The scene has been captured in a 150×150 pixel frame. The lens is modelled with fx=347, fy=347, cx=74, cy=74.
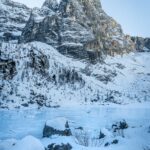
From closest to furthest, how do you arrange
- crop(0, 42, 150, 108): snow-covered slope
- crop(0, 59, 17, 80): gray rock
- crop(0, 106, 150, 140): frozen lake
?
crop(0, 106, 150, 140): frozen lake → crop(0, 42, 150, 108): snow-covered slope → crop(0, 59, 17, 80): gray rock

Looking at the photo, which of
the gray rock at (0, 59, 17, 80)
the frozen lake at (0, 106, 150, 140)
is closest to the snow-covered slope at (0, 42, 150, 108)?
the gray rock at (0, 59, 17, 80)

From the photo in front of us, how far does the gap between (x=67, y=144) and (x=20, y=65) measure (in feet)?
480

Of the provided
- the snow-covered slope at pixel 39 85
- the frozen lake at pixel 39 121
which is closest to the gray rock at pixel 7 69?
the snow-covered slope at pixel 39 85

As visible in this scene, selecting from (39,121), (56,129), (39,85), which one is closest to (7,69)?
(39,85)

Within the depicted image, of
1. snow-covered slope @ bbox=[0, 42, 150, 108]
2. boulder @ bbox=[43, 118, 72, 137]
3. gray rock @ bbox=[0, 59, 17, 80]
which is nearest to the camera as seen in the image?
boulder @ bbox=[43, 118, 72, 137]

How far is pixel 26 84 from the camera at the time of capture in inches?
6206

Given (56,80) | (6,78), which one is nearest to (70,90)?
(56,80)

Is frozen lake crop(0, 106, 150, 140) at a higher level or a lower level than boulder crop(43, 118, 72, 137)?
lower

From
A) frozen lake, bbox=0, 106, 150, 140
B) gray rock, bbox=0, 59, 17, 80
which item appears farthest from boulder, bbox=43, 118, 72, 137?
gray rock, bbox=0, 59, 17, 80

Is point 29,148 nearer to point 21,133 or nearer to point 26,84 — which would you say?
point 21,133

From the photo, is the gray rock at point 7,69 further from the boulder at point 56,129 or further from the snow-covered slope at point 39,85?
the boulder at point 56,129

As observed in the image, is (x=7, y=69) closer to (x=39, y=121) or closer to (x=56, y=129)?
(x=39, y=121)

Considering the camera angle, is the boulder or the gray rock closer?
the boulder

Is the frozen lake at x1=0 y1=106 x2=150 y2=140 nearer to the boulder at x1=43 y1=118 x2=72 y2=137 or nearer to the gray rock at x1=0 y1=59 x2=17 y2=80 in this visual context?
the boulder at x1=43 y1=118 x2=72 y2=137
